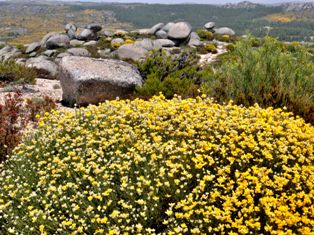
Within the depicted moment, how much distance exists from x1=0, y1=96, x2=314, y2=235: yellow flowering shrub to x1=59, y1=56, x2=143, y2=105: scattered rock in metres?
5.37

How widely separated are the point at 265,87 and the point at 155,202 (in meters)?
5.04

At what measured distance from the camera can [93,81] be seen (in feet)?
39.9

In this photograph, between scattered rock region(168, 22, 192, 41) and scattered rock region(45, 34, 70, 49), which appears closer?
scattered rock region(45, 34, 70, 49)

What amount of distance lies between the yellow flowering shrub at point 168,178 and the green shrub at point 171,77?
164 inches

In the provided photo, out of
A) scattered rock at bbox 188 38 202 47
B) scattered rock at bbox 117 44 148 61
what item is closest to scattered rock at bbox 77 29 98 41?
scattered rock at bbox 188 38 202 47

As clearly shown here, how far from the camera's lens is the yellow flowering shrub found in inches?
162

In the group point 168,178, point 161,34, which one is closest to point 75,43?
point 161,34

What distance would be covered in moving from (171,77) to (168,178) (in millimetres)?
7990

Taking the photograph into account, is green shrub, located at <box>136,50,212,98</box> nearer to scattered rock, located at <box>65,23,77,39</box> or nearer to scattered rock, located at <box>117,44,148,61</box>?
scattered rock, located at <box>117,44,148,61</box>

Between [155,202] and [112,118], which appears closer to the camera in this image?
[155,202]

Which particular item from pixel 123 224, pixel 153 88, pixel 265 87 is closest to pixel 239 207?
pixel 123 224

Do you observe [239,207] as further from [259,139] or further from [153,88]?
[153,88]

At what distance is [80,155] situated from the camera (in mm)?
5645

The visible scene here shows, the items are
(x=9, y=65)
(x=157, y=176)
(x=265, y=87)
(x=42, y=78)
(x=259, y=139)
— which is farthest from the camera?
(x=42, y=78)
